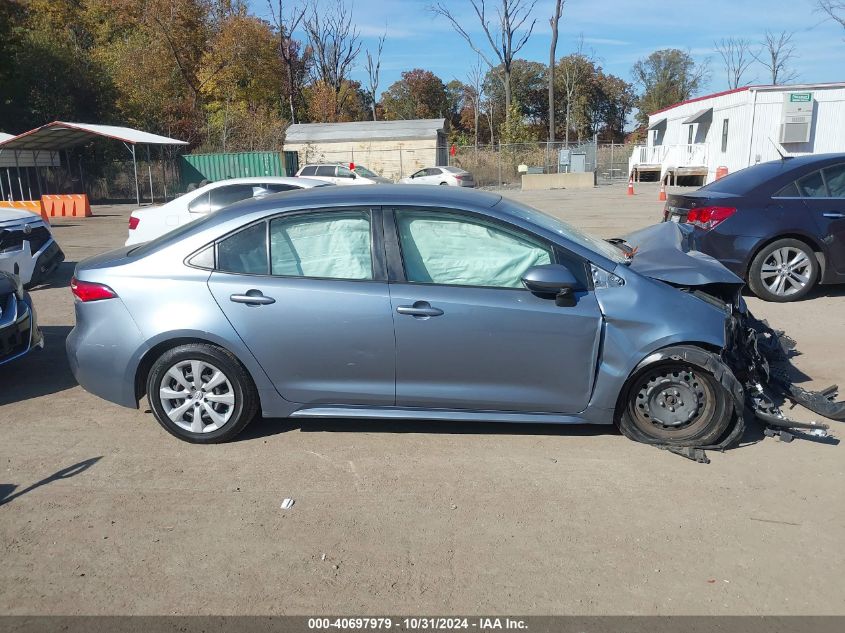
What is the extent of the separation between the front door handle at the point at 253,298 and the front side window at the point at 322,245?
0.19 m

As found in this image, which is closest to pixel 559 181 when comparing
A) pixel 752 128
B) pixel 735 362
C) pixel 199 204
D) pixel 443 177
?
pixel 443 177

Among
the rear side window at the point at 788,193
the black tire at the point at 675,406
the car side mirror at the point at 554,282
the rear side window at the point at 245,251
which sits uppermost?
the rear side window at the point at 788,193

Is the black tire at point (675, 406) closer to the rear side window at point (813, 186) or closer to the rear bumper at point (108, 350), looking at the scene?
the rear bumper at point (108, 350)

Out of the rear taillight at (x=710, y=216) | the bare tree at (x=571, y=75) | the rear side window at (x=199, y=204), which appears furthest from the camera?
the bare tree at (x=571, y=75)

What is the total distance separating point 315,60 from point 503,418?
203ft

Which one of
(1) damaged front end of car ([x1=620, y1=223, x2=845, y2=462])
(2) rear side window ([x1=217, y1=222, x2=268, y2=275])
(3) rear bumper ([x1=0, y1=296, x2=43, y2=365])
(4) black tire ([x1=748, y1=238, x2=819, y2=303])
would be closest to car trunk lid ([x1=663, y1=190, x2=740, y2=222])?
(4) black tire ([x1=748, y1=238, x2=819, y2=303])

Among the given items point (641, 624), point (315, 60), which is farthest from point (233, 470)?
point (315, 60)

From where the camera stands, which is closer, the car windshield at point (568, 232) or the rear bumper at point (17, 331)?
the car windshield at point (568, 232)

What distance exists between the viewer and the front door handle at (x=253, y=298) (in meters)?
4.49

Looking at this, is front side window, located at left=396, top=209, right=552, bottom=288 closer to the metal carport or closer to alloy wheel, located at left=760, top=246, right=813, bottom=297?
alloy wheel, located at left=760, top=246, right=813, bottom=297

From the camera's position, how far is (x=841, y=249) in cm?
789

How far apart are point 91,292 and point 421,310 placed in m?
2.23

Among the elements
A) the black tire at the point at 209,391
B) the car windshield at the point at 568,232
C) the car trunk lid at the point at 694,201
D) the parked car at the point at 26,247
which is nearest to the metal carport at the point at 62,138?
the parked car at the point at 26,247

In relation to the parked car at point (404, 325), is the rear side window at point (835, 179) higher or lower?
higher
